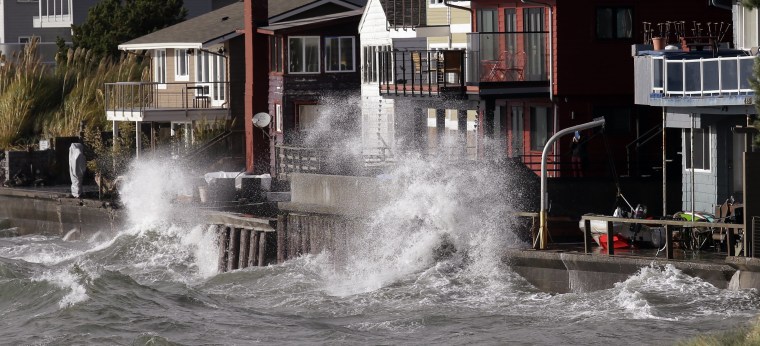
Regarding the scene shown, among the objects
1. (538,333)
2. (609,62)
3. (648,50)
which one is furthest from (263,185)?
(538,333)

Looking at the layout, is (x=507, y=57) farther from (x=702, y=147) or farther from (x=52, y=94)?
(x=52, y=94)

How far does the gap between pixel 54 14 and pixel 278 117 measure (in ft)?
97.5

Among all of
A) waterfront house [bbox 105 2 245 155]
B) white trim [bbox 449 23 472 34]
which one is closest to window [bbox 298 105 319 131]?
waterfront house [bbox 105 2 245 155]

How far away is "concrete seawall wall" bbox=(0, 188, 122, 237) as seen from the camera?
50438mm

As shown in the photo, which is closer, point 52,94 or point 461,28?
point 461,28

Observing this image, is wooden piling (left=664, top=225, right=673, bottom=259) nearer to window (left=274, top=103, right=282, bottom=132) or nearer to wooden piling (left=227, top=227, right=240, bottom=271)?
wooden piling (left=227, top=227, right=240, bottom=271)

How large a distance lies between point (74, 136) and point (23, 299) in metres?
23.4

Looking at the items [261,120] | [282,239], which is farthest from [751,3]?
[261,120]

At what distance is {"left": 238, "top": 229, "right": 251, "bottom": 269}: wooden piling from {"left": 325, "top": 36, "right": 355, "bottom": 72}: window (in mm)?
13948

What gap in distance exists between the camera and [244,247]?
1622 inches

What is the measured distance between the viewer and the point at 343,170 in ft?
143

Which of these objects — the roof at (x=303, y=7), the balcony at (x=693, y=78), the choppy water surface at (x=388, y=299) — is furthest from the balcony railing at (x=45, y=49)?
the balcony at (x=693, y=78)

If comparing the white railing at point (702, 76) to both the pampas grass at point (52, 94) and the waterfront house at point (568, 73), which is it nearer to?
the waterfront house at point (568, 73)

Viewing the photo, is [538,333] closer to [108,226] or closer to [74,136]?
[108,226]
